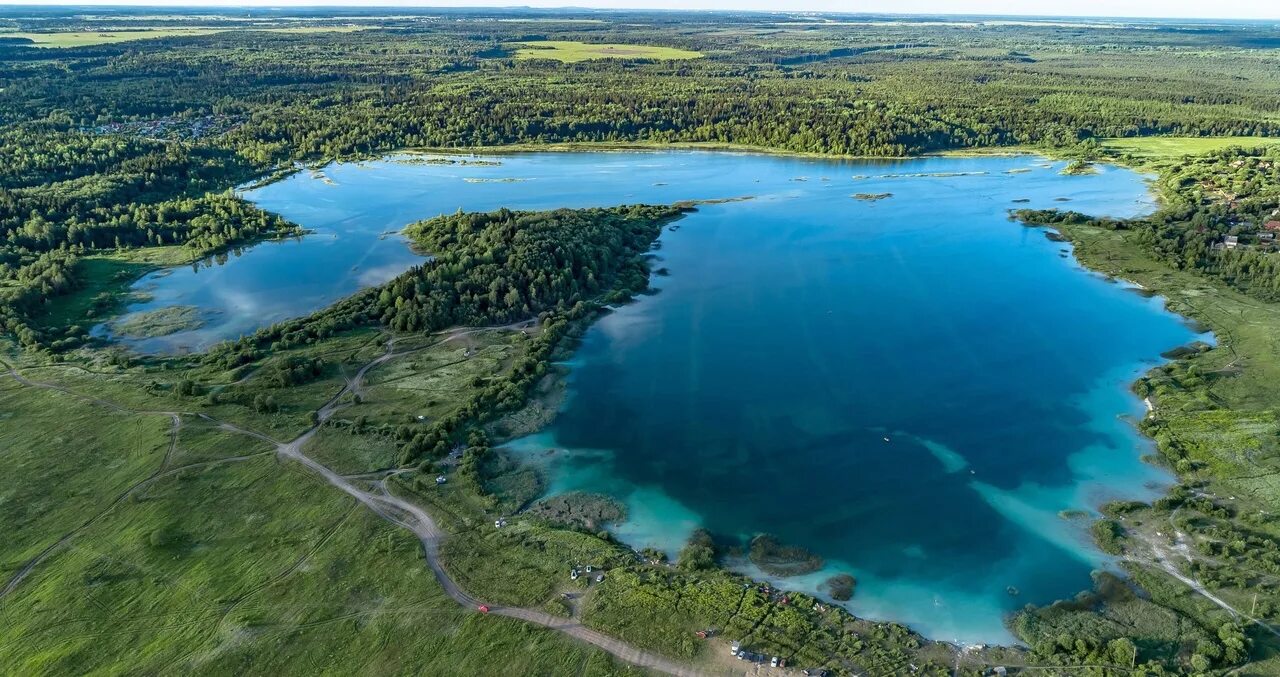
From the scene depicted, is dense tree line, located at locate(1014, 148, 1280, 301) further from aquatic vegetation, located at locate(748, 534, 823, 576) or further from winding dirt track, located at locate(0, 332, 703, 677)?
winding dirt track, located at locate(0, 332, 703, 677)

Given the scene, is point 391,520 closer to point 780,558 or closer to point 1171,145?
point 780,558

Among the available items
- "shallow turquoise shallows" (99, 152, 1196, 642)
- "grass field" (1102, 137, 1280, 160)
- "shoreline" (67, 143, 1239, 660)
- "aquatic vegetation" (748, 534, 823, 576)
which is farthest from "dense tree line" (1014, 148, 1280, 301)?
"aquatic vegetation" (748, 534, 823, 576)

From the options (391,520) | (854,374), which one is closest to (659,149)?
(854,374)

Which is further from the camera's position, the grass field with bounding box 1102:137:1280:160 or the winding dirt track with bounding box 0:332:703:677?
the grass field with bounding box 1102:137:1280:160

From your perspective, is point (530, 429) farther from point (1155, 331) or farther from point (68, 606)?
point (1155, 331)

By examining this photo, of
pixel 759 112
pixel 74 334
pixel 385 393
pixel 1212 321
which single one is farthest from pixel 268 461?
pixel 759 112
